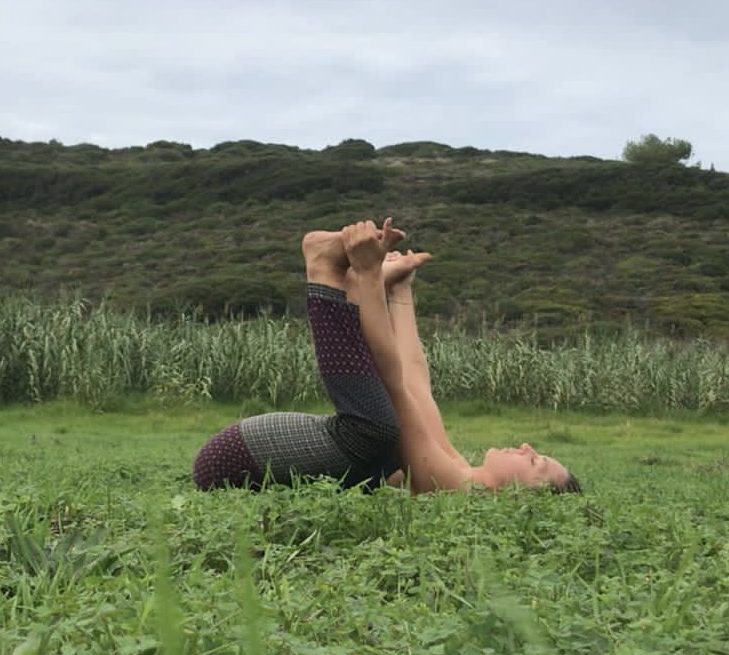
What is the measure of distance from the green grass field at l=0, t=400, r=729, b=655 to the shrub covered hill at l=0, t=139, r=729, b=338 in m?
23.0

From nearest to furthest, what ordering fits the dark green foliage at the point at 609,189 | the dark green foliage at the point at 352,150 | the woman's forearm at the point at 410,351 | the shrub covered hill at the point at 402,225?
the woman's forearm at the point at 410,351 < the shrub covered hill at the point at 402,225 < the dark green foliage at the point at 609,189 < the dark green foliage at the point at 352,150

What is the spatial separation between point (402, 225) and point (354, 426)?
3919 centimetres

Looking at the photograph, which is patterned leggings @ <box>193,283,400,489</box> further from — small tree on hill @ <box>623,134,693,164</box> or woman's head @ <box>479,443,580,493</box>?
small tree on hill @ <box>623,134,693,164</box>

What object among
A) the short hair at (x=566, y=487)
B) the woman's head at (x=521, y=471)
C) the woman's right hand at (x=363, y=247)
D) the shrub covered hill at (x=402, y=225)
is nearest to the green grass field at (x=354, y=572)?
the short hair at (x=566, y=487)

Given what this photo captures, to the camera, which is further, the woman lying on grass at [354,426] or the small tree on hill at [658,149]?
the small tree on hill at [658,149]

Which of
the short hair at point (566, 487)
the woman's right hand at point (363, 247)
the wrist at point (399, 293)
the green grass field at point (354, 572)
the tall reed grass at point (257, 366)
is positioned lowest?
the tall reed grass at point (257, 366)

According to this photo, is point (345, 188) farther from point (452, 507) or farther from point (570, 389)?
point (452, 507)

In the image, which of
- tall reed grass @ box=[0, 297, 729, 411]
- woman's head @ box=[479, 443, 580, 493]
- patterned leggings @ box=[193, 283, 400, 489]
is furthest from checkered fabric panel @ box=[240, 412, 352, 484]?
tall reed grass @ box=[0, 297, 729, 411]

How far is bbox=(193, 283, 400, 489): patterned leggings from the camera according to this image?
3.90 m

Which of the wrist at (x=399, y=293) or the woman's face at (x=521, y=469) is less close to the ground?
the wrist at (x=399, y=293)

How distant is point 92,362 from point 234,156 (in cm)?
4485

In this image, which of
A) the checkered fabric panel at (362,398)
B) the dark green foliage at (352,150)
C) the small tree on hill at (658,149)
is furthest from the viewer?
the small tree on hill at (658,149)

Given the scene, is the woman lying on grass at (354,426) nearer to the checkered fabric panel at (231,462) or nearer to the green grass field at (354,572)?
the checkered fabric panel at (231,462)

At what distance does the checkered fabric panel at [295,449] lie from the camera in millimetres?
3945
